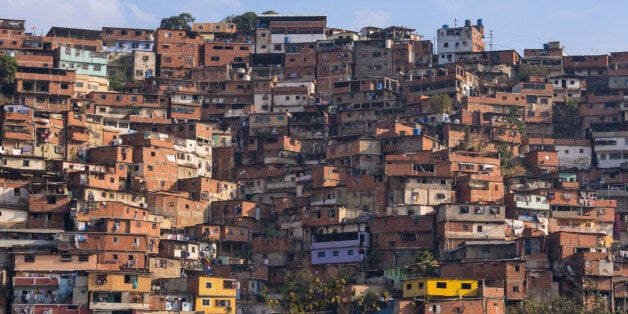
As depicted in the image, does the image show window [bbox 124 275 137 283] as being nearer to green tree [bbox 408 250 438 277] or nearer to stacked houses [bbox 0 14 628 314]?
stacked houses [bbox 0 14 628 314]

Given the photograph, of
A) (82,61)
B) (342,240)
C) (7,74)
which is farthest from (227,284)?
(82,61)

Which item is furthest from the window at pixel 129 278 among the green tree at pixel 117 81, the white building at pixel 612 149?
the white building at pixel 612 149

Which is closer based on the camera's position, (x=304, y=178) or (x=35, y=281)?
(x=35, y=281)

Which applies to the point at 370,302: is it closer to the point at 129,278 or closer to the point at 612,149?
the point at 129,278

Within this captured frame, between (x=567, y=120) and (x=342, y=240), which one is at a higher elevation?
(x=567, y=120)

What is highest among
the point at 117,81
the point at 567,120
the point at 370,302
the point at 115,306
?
the point at 117,81
